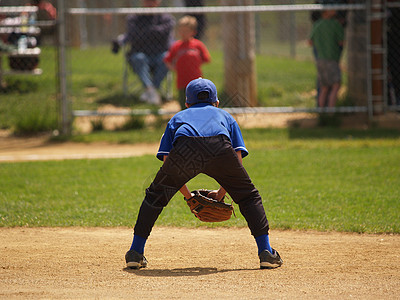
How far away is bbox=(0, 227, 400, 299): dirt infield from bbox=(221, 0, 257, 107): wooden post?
21.3 feet

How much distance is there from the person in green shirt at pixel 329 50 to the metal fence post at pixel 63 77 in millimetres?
4639

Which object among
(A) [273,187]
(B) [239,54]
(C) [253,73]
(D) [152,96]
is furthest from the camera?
(D) [152,96]

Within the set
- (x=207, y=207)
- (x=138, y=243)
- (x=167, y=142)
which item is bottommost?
(x=138, y=243)

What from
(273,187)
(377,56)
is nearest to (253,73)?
(377,56)

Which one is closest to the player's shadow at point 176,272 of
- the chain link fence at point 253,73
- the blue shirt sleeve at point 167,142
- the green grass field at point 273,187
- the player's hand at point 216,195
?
the player's hand at point 216,195

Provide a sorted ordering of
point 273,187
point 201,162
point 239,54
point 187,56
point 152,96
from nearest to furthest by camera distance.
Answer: point 201,162 < point 273,187 < point 187,56 < point 239,54 < point 152,96

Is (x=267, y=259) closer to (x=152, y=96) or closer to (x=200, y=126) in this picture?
(x=200, y=126)

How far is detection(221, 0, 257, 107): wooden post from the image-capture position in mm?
12008

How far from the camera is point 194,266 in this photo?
482 centimetres

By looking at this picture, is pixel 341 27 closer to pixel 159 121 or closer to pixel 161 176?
pixel 159 121

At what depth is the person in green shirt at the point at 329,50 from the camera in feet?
36.9

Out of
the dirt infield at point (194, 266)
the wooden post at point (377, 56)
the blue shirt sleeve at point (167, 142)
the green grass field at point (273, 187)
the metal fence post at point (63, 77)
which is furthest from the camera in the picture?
the wooden post at point (377, 56)

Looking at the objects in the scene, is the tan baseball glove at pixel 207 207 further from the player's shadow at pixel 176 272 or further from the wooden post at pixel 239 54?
the wooden post at pixel 239 54

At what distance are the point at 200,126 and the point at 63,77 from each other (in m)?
6.97
